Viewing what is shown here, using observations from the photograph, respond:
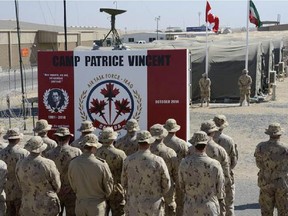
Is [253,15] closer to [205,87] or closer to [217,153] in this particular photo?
[205,87]

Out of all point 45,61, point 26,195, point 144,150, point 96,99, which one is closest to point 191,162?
point 144,150

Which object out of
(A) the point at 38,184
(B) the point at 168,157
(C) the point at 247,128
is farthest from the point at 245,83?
(A) the point at 38,184

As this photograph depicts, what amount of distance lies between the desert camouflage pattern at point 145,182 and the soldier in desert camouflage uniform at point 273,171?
5.30ft

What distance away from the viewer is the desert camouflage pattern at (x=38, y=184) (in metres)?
5.88

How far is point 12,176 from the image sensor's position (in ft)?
21.7

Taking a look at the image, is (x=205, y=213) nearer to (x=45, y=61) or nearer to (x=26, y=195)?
(x=26, y=195)

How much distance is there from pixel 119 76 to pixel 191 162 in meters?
3.24

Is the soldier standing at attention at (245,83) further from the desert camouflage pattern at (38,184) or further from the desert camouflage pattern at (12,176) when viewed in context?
the desert camouflage pattern at (38,184)

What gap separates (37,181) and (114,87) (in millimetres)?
2992

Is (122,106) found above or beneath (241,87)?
above

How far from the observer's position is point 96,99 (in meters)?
8.56

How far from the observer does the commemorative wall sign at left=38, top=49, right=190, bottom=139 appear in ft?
27.3

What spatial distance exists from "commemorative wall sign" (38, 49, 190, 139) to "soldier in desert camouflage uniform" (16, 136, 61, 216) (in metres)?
2.66

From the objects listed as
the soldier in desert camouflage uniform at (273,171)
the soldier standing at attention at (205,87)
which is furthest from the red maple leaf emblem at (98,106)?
the soldier standing at attention at (205,87)
